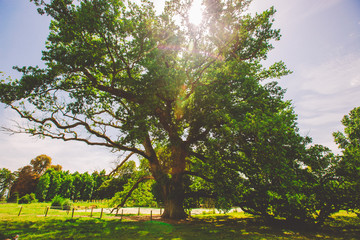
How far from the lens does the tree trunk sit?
14125 mm

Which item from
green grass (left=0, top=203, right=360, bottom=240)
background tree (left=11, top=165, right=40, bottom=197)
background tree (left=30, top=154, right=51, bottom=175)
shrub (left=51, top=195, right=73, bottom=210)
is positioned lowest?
green grass (left=0, top=203, right=360, bottom=240)

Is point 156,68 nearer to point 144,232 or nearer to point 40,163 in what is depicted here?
point 144,232

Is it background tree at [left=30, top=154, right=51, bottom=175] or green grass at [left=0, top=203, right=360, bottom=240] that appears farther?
background tree at [left=30, top=154, right=51, bottom=175]

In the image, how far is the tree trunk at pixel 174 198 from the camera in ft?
46.3

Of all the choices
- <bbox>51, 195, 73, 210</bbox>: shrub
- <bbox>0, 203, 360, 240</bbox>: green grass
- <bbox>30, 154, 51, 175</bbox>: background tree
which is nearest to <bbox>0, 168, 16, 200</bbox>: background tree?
<bbox>30, 154, 51, 175</bbox>: background tree

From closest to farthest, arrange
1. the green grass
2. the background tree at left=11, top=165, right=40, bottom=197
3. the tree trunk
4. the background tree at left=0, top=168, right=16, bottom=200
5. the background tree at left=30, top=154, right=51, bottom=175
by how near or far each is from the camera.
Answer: the green grass
the tree trunk
the background tree at left=11, top=165, right=40, bottom=197
the background tree at left=30, top=154, right=51, bottom=175
the background tree at left=0, top=168, right=16, bottom=200

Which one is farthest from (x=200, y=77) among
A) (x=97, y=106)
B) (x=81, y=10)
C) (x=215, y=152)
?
(x=97, y=106)

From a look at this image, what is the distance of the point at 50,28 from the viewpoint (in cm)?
1116

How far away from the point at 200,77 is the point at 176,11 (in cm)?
522

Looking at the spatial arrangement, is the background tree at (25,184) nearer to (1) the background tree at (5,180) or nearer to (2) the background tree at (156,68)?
(1) the background tree at (5,180)

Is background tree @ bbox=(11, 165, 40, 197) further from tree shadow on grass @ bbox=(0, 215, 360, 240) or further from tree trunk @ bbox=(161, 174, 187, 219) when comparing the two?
tree trunk @ bbox=(161, 174, 187, 219)

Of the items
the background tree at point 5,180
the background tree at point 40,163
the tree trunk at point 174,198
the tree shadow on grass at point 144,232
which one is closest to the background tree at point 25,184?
the background tree at point 40,163

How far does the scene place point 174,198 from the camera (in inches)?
569

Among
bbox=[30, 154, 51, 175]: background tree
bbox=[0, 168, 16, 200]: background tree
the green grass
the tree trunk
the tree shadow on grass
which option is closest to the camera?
the tree shadow on grass
